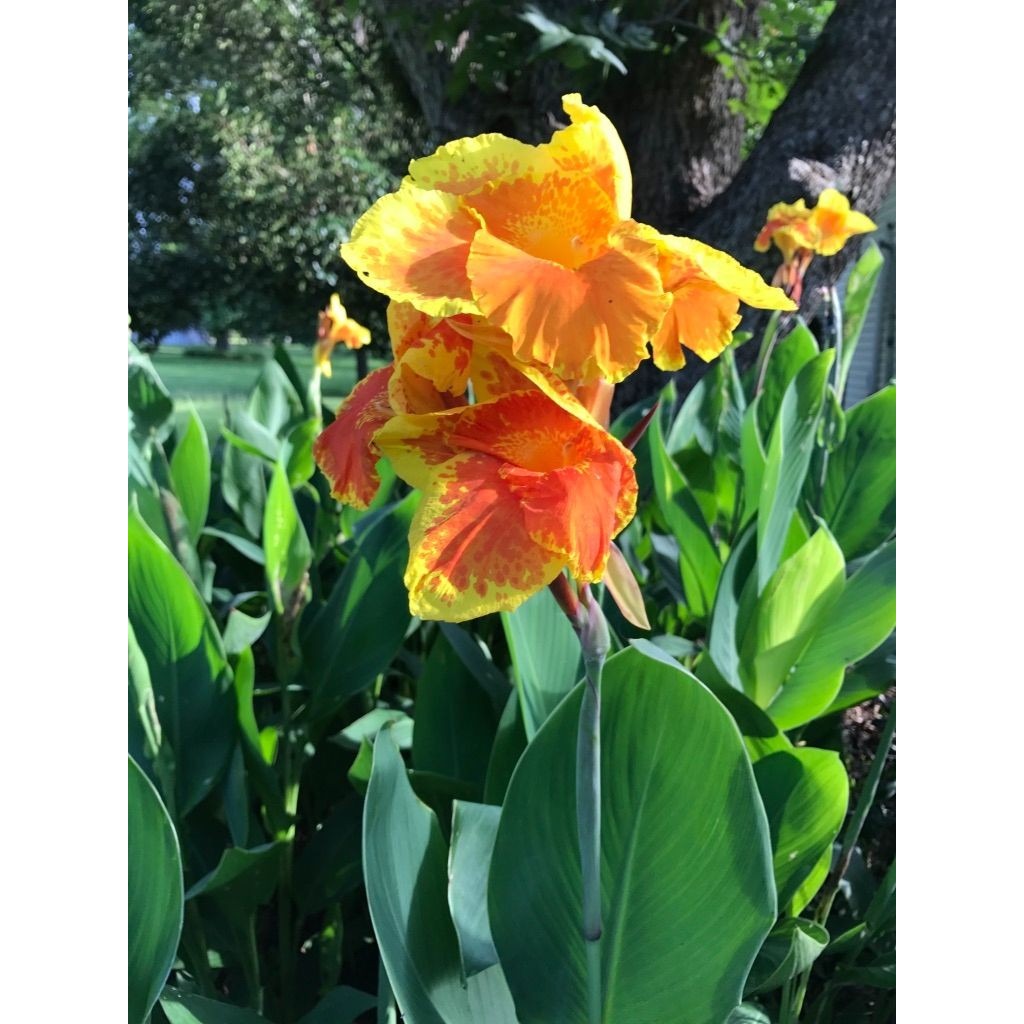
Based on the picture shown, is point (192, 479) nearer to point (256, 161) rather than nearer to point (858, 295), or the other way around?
point (858, 295)

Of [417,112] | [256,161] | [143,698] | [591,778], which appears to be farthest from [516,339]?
[256,161]

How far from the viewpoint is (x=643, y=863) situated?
1.30ft

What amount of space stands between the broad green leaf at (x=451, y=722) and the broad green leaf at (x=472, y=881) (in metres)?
0.17

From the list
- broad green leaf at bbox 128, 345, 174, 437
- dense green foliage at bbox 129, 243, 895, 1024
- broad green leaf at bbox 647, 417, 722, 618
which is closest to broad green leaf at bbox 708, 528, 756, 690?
dense green foliage at bbox 129, 243, 895, 1024

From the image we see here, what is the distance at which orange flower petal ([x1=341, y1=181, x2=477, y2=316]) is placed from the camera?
11.4 inches

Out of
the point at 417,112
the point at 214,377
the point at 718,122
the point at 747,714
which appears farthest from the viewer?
the point at 417,112

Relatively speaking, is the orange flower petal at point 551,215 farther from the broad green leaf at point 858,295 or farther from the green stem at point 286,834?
the broad green leaf at point 858,295

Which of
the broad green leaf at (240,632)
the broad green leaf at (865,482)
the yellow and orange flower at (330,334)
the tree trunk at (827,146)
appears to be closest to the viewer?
the broad green leaf at (240,632)

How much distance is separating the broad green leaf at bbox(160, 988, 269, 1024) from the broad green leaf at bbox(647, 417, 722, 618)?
1.68ft

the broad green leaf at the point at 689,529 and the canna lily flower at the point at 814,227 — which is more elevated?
the canna lily flower at the point at 814,227

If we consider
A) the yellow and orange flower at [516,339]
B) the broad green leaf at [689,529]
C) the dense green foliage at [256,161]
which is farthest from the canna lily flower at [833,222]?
the dense green foliage at [256,161]

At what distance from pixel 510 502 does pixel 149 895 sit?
0.28m

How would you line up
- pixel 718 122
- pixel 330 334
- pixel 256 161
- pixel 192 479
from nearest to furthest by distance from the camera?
1. pixel 192 479
2. pixel 330 334
3. pixel 718 122
4. pixel 256 161

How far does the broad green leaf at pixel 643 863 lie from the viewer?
0.38 m
